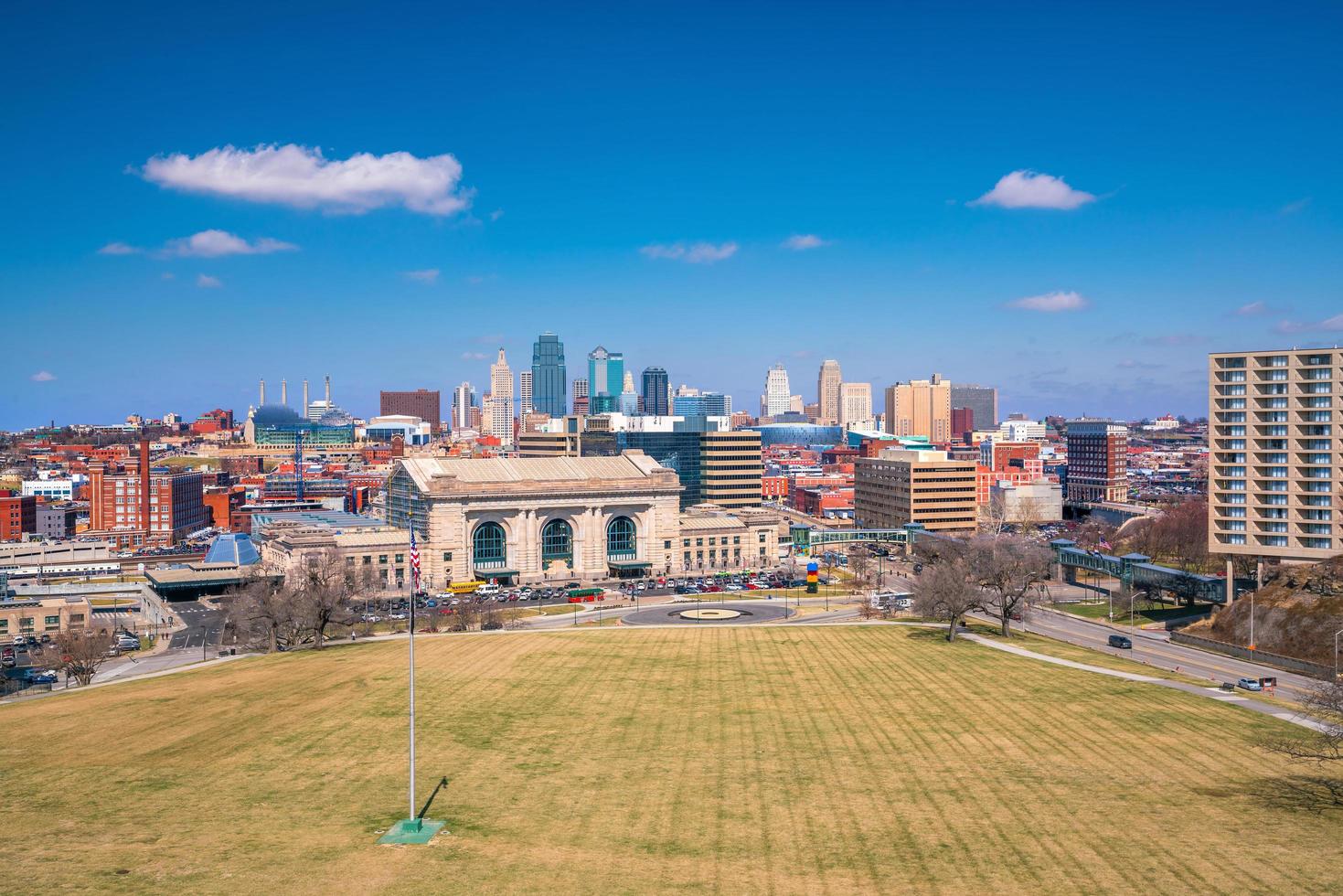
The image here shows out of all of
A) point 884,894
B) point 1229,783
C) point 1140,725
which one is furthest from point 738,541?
point 884,894

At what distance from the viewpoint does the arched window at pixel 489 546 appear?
429 feet

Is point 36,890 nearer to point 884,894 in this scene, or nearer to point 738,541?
point 884,894

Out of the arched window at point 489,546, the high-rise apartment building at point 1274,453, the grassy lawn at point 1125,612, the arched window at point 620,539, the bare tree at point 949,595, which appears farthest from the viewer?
the arched window at point 620,539

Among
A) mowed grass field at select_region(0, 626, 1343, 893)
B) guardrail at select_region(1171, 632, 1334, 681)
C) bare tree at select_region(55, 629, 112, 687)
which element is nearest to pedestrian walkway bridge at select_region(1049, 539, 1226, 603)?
guardrail at select_region(1171, 632, 1334, 681)

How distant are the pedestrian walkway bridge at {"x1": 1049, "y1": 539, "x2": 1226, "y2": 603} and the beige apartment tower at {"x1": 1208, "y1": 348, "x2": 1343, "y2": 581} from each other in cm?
374

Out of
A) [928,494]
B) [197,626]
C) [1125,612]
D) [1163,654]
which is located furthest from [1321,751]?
[928,494]

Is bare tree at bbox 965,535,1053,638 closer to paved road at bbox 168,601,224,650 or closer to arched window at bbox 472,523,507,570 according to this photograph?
arched window at bbox 472,523,507,570

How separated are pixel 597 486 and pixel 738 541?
22.4 m

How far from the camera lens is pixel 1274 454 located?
103062mm

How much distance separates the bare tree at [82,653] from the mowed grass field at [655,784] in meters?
12.3

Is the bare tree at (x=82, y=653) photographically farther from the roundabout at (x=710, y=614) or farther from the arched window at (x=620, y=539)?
the arched window at (x=620, y=539)

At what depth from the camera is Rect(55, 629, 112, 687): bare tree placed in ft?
249

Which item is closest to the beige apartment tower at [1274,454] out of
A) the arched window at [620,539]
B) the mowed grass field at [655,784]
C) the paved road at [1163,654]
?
the paved road at [1163,654]

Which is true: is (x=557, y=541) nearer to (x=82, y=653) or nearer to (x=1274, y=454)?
(x=82, y=653)
